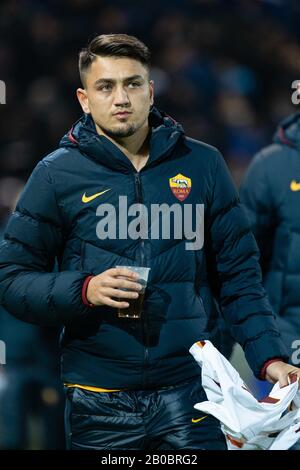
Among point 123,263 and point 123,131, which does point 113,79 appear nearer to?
point 123,131

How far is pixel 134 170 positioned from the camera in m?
3.92

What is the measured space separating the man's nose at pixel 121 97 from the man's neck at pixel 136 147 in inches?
6.1

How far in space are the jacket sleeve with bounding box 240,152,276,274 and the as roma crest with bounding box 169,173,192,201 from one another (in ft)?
4.40

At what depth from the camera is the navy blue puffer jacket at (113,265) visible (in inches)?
151

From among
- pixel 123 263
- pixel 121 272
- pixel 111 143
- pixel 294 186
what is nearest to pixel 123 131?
pixel 111 143

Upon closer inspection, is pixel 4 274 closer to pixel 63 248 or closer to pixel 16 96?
pixel 63 248

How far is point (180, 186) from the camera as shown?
3955 millimetres

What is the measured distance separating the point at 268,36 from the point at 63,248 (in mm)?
4742

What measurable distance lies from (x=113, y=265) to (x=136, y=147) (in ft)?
1.55

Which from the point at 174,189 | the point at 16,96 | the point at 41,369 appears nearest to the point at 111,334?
the point at 174,189

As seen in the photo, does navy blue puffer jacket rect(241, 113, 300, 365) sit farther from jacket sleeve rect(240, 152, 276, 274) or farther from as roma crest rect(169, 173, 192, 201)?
as roma crest rect(169, 173, 192, 201)

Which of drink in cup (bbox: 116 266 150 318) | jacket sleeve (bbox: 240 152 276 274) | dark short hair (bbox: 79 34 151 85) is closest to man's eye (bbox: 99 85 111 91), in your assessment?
dark short hair (bbox: 79 34 151 85)

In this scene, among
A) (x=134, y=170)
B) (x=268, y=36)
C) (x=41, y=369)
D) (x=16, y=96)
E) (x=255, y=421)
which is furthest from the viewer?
(x=268, y=36)

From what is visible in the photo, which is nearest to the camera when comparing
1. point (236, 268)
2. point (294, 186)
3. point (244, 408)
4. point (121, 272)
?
point (121, 272)
